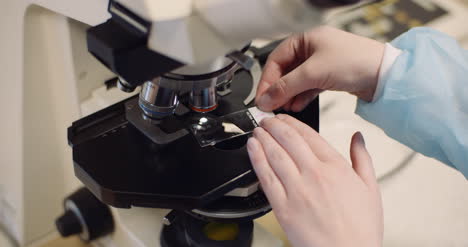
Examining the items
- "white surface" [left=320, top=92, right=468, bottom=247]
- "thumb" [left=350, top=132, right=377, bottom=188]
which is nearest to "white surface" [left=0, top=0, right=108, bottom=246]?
"thumb" [left=350, top=132, right=377, bottom=188]

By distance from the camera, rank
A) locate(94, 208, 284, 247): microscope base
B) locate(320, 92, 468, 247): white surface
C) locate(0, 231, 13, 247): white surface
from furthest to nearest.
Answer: locate(0, 231, 13, 247): white surface
locate(320, 92, 468, 247): white surface
locate(94, 208, 284, 247): microscope base

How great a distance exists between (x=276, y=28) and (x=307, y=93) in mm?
358

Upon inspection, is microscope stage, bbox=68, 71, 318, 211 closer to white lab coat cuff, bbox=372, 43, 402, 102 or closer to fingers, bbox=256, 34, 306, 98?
fingers, bbox=256, 34, 306, 98

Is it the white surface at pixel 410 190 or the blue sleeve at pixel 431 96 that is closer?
the blue sleeve at pixel 431 96

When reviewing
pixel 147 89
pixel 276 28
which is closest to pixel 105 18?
pixel 147 89

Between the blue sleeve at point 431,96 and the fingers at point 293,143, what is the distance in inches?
7.2

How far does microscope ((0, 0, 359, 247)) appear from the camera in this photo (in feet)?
1.42

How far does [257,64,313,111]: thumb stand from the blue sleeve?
123 mm

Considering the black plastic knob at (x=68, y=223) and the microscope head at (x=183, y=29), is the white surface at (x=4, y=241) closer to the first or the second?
the black plastic knob at (x=68, y=223)

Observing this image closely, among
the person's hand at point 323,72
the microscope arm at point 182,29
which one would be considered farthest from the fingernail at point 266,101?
the microscope arm at point 182,29

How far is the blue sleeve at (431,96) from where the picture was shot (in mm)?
694

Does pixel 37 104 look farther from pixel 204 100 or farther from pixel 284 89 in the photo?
pixel 284 89

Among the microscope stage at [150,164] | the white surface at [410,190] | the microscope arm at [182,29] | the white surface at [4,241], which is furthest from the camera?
the white surface at [4,241]

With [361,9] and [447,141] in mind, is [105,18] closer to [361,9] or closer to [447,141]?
[447,141]
